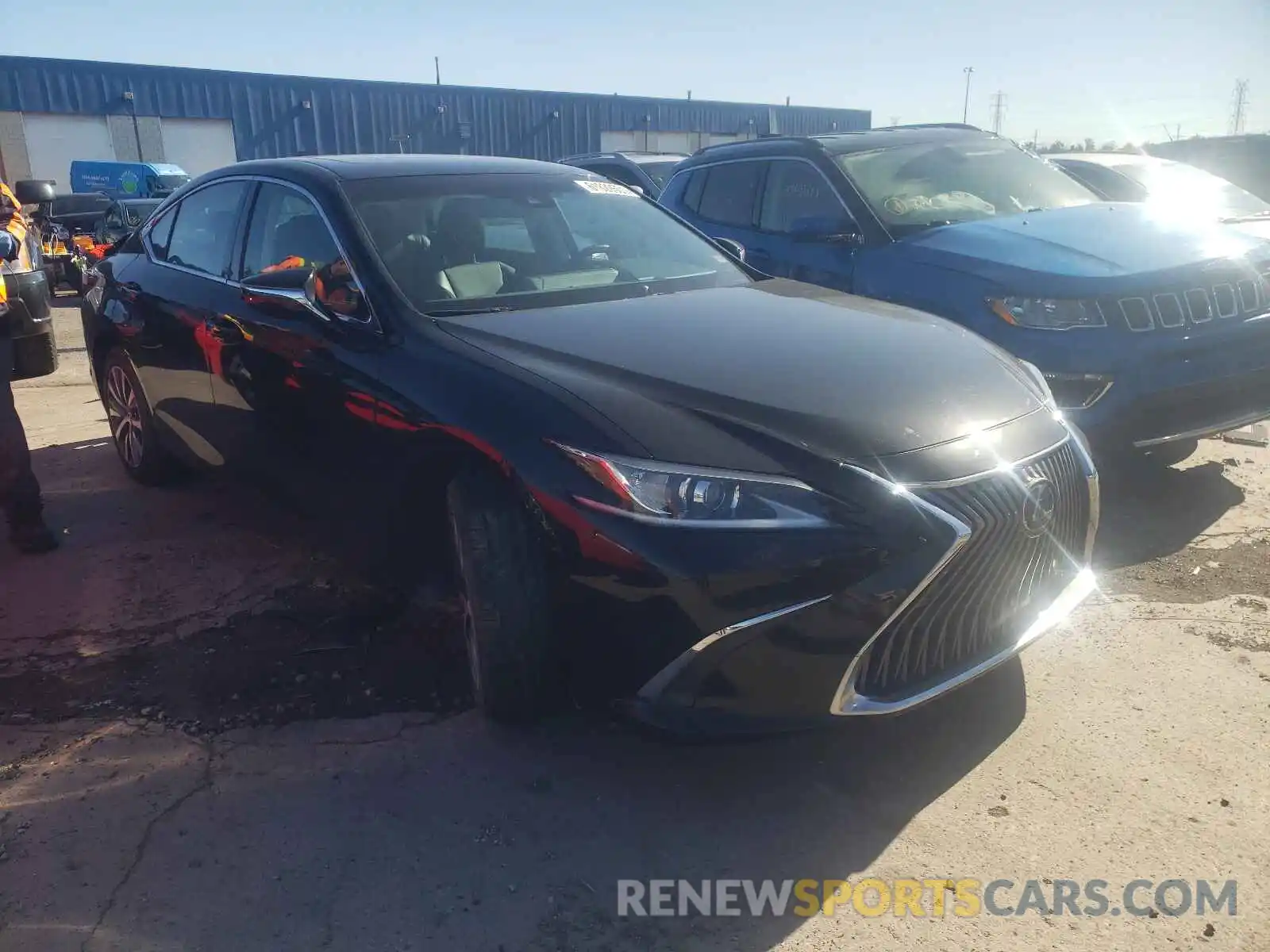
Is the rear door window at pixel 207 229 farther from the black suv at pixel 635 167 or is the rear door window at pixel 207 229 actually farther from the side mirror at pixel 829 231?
the black suv at pixel 635 167

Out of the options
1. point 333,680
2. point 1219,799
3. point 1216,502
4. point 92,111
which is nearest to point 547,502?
point 333,680

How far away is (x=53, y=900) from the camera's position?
222 centimetres

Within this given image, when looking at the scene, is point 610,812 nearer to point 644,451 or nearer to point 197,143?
point 644,451

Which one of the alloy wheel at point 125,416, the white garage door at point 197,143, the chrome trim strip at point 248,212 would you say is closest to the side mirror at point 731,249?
the chrome trim strip at point 248,212

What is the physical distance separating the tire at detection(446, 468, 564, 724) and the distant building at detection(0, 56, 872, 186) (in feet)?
91.9

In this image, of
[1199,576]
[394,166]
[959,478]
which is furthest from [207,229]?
[1199,576]

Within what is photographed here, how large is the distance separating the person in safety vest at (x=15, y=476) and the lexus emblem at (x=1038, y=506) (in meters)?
4.02

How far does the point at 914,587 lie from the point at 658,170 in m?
8.62

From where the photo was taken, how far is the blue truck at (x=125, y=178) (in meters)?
25.6

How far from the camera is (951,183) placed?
18.2ft

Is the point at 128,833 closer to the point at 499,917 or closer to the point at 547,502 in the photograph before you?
Answer: the point at 499,917

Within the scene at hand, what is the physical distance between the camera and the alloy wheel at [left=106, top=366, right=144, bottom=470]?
4902 millimetres

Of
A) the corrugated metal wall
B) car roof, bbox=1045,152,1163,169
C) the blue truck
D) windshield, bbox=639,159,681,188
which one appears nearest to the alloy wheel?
windshield, bbox=639,159,681,188

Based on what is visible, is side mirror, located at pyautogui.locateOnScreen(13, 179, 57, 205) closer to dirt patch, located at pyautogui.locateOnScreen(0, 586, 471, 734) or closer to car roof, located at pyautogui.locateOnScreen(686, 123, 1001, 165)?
car roof, located at pyautogui.locateOnScreen(686, 123, 1001, 165)
